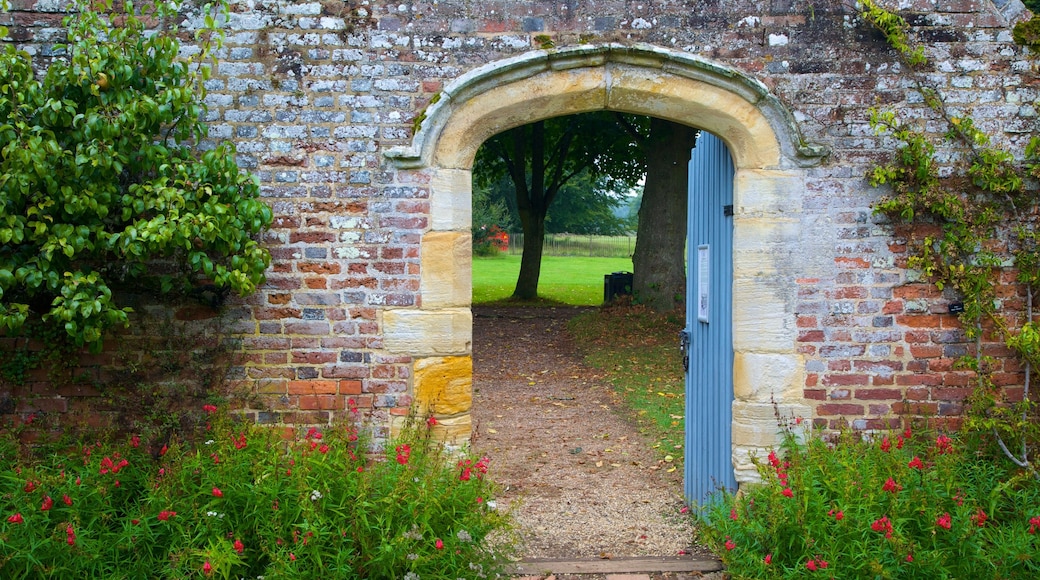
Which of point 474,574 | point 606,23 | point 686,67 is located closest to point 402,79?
point 606,23

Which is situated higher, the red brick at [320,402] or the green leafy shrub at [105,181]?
the green leafy shrub at [105,181]

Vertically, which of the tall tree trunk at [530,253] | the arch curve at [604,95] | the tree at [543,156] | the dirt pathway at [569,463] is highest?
the tree at [543,156]

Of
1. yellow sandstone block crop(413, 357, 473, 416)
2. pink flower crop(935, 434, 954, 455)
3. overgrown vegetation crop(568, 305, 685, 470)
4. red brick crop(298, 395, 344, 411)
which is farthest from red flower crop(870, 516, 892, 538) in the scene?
overgrown vegetation crop(568, 305, 685, 470)

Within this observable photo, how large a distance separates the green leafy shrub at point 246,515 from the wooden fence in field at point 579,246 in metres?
37.4

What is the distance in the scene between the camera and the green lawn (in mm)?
22719

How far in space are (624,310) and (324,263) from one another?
989 centimetres

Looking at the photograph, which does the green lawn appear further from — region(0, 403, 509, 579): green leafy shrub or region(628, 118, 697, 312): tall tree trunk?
region(0, 403, 509, 579): green leafy shrub

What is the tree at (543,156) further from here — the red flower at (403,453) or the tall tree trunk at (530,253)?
the red flower at (403,453)

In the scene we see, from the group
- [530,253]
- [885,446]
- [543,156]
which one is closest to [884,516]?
[885,446]

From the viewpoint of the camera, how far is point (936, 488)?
14.4ft

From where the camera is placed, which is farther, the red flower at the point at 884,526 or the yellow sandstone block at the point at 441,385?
the yellow sandstone block at the point at 441,385

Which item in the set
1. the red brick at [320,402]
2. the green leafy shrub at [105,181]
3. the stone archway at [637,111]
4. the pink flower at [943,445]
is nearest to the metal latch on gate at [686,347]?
the stone archway at [637,111]

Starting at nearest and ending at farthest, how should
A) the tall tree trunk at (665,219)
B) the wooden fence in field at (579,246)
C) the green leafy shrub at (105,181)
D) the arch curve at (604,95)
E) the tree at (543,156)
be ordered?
the green leafy shrub at (105,181)
the arch curve at (604,95)
the tall tree trunk at (665,219)
the tree at (543,156)
the wooden fence in field at (579,246)

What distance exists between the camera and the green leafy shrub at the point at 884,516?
3.98 m
